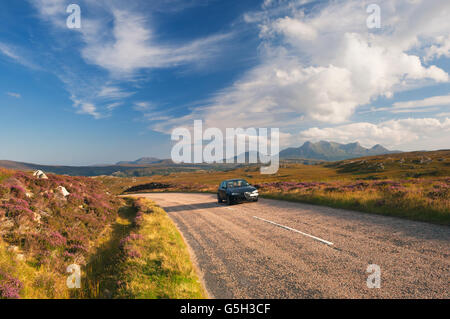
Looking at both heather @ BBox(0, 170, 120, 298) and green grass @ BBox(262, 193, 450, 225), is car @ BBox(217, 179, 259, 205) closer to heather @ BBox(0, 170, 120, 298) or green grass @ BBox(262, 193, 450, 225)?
green grass @ BBox(262, 193, 450, 225)

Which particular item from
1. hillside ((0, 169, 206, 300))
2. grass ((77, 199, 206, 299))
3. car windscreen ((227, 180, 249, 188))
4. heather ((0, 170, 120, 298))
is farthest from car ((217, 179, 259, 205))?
heather ((0, 170, 120, 298))

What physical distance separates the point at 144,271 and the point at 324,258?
4888 millimetres

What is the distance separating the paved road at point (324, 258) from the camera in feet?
13.8

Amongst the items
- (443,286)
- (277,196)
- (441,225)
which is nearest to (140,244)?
(443,286)

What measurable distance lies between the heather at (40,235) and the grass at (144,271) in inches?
27.8

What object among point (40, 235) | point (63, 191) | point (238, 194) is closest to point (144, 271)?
point (40, 235)

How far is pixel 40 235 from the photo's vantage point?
716 cm

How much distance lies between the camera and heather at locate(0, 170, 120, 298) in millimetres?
4969

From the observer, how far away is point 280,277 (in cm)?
488

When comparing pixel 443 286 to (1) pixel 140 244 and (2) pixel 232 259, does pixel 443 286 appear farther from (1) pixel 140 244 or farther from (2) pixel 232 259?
(1) pixel 140 244

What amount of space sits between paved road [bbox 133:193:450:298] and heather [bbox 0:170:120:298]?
3882 mm

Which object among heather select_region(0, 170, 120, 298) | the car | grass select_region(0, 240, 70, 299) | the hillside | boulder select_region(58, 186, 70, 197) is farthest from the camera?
the car

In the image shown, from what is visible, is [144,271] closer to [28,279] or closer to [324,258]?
[28,279]
